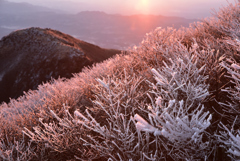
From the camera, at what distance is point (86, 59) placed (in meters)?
18.3

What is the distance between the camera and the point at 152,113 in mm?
2734

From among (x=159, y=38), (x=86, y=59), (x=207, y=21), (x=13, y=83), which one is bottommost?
(x=13, y=83)

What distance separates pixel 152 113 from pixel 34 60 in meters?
20.8

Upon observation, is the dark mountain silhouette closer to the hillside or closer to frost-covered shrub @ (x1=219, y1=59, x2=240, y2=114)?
the hillside

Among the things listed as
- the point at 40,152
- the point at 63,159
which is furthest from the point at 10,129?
the point at 63,159

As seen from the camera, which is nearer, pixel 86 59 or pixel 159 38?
pixel 159 38

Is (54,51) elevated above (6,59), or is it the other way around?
(54,51)

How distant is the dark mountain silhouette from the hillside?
11748mm

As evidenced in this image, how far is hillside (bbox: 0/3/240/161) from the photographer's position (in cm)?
212

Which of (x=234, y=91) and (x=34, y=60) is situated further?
(x=34, y=60)

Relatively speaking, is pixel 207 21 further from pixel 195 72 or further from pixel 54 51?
pixel 54 51

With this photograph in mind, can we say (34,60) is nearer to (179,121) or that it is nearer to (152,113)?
(152,113)

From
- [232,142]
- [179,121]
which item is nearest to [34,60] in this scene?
[179,121]

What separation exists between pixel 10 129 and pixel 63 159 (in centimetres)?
189
